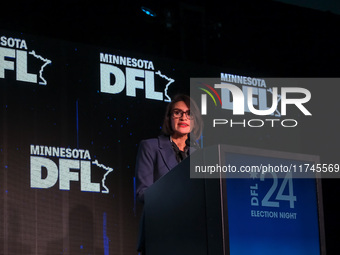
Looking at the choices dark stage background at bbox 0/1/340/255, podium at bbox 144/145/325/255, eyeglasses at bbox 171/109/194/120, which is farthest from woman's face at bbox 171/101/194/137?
dark stage background at bbox 0/1/340/255

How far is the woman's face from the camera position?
2.44m

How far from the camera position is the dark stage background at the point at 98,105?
Answer: 14.4ft

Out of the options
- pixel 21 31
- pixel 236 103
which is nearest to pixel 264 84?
pixel 236 103

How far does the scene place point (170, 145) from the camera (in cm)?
238

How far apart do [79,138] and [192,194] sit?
10.5 feet

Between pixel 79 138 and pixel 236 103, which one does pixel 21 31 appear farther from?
pixel 236 103

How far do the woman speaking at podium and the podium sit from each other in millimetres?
586

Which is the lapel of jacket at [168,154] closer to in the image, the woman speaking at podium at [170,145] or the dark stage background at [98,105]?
the woman speaking at podium at [170,145]

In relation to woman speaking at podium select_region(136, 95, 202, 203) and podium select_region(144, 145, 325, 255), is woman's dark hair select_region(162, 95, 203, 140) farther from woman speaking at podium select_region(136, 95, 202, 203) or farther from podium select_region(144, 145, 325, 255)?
podium select_region(144, 145, 325, 255)

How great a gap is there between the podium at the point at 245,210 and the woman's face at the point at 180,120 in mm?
769

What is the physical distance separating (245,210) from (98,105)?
3417mm
